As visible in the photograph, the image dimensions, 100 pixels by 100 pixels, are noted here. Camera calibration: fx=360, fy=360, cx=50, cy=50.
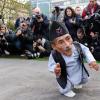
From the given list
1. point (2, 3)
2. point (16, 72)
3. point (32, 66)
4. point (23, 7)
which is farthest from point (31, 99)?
point (23, 7)

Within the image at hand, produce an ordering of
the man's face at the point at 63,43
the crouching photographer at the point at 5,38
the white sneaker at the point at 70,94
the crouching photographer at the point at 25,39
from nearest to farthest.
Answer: the man's face at the point at 63,43 → the white sneaker at the point at 70,94 → the crouching photographer at the point at 25,39 → the crouching photographer at the point at 5,38

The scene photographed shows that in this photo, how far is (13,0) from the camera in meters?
34.4

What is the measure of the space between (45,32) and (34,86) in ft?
16.6

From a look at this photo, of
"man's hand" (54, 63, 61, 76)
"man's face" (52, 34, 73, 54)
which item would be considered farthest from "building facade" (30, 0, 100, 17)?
"man's hand" (54, 63, 61, 76)

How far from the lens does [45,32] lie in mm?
10984

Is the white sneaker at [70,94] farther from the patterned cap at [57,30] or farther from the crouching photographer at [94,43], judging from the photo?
the crouching photographer at [94,43]

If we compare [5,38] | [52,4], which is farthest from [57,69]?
[52,4]

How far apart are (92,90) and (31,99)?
1.02 m

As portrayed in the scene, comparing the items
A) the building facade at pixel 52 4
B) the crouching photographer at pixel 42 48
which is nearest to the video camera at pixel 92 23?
the crouching photographer at pixel 42 48

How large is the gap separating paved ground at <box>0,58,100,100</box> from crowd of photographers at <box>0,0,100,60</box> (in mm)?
2409

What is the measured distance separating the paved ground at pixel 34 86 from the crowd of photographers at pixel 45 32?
2.41 metres

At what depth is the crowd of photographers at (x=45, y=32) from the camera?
10000mm

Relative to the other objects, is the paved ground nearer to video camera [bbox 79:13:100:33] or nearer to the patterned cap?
the patterned cap

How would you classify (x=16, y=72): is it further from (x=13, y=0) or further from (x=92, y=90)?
(x=13, y=0)
